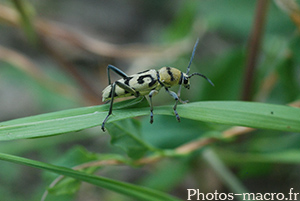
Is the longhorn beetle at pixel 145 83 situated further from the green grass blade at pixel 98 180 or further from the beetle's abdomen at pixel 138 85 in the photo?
the green grass blade at pixel 98 180

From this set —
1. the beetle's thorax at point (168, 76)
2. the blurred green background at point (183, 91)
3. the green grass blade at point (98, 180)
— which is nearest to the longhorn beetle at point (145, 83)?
the beetle's thorax at point (168, 76)

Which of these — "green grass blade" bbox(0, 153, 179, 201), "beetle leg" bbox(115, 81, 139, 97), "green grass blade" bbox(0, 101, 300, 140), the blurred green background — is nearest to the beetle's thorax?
"beetle leg" bbox(115, 81, 139, 97)

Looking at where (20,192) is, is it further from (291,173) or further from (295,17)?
(295,17)

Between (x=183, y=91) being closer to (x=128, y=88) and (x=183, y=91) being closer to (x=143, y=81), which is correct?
(x=143, y=81)

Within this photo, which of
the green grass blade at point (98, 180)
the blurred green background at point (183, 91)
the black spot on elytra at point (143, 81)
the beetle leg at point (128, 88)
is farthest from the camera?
the blurred green background at point (183, 91)

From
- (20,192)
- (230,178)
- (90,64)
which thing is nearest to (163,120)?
(230,178)

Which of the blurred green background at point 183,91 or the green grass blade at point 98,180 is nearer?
the green grass blade at point 98,180
